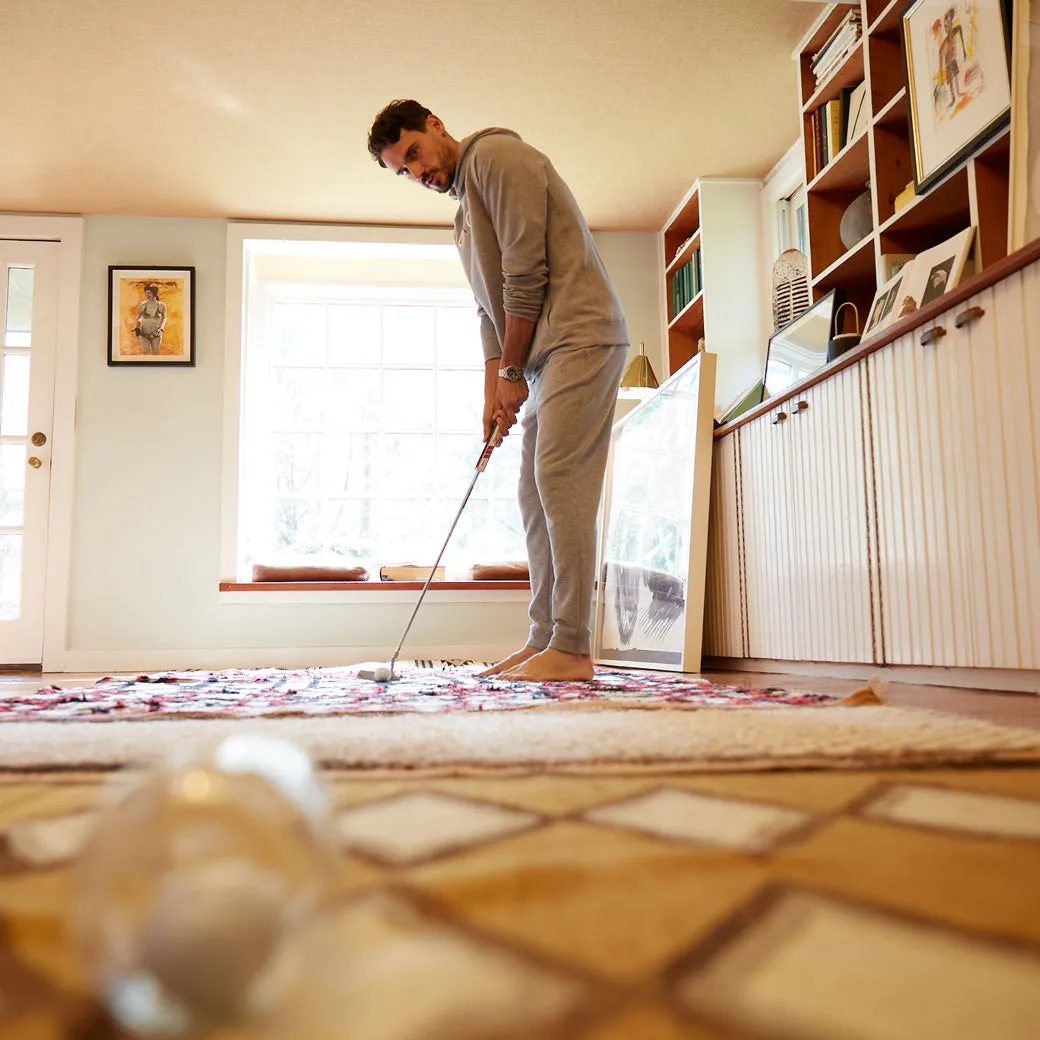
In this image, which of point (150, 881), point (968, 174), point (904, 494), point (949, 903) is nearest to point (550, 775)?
point (949, 903)

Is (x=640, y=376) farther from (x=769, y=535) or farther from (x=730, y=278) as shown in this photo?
(x=769, y=535)

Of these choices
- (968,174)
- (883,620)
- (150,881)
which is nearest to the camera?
(150,881)

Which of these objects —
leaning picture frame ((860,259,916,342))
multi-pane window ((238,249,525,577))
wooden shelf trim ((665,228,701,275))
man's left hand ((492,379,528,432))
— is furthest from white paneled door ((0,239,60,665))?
leaning picture frame ((860,259,916,342))

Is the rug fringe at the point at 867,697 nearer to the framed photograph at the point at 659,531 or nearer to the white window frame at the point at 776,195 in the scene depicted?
the framed photograph at the point at 659,531

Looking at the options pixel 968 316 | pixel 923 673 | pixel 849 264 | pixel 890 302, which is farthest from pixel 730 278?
pixel 923 673

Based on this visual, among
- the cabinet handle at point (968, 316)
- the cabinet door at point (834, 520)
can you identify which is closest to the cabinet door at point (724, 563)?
the cabinet door at point (834, 520)

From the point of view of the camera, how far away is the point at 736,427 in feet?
9.04

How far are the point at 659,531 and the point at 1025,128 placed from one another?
1.50 m

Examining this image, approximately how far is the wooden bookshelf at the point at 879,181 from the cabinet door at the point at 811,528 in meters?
0.49

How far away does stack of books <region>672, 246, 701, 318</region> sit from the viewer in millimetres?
4012

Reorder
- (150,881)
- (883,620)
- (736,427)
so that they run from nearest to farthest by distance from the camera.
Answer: (150,881) → (883,620) → (736,427)

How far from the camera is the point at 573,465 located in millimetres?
1984

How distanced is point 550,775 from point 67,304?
13.8 feet

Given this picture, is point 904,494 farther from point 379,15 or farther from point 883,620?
point 379,15
